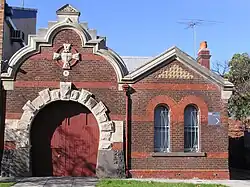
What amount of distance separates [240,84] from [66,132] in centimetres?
1737

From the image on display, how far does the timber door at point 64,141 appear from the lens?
17.1m

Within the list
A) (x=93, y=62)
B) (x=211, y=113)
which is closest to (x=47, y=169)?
(x=93, y=62)

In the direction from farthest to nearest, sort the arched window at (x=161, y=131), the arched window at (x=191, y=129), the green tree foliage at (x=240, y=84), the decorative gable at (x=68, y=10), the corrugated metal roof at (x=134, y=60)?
the green tree foliage at (x=240, y=84), the corrugated metal roof at (x=134, y=60), the arched window at (x=191, y=129), the arched window at (x=161, y=131), the decorative gable at (x=68, y=10)

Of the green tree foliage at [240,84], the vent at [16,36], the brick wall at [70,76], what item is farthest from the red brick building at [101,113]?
the green tree foliage at [240,84]

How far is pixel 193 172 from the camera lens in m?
17.4

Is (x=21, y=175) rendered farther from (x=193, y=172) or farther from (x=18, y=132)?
(x=193, y=172)

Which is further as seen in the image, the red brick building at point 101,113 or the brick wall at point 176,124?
the brick wall at point 176,124

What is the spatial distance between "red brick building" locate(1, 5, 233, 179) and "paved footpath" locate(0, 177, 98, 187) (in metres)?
0.76

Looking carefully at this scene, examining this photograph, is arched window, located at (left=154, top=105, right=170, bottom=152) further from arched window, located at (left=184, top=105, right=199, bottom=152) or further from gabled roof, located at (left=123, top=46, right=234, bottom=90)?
gabled roof, located at (left=123, top=46, right=234, bottom=90)

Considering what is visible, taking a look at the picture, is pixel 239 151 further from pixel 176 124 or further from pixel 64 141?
pixel 64 141

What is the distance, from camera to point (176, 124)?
17500 millimetres

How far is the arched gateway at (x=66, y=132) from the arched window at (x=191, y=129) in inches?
129

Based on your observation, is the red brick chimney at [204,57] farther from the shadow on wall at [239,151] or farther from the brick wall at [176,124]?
the shadow on wall at [239,151]

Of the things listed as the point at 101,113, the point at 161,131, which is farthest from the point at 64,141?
the point at 161,131
